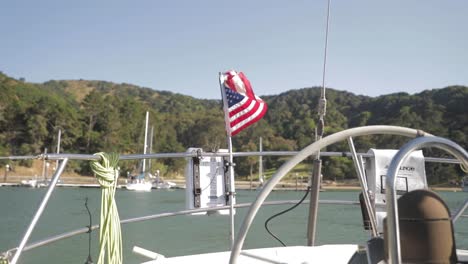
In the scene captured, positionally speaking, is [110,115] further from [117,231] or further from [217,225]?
[117,231]

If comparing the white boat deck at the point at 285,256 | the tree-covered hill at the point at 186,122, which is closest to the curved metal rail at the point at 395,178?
the white boat deck at the point at 285,256

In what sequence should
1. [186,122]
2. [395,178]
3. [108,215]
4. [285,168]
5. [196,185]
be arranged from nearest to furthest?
1. [395,178]
2. [285,168]
3. [108,215]
4. [196,185]
5. [186,122]

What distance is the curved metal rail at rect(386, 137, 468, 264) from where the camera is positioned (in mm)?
1073

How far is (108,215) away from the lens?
1963 mm

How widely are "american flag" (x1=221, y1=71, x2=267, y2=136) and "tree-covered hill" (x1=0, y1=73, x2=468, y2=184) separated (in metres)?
42.2

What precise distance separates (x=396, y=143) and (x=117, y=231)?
4372 cm

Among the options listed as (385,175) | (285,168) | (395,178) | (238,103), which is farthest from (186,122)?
(395,178)

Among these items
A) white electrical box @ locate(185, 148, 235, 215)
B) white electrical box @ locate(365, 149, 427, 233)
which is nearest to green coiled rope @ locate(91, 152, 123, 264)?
white electrical box @ locate(185, 148, 235, 215)

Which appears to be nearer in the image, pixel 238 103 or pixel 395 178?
pixel 395 178

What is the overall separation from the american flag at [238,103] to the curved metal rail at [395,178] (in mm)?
1749

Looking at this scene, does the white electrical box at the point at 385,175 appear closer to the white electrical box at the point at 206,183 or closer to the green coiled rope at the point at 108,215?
the white electrical box at the point at 206,183

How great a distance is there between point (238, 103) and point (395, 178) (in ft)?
6.12

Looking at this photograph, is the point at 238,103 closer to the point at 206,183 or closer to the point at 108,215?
the point at 206,183

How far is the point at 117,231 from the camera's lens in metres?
1.99
